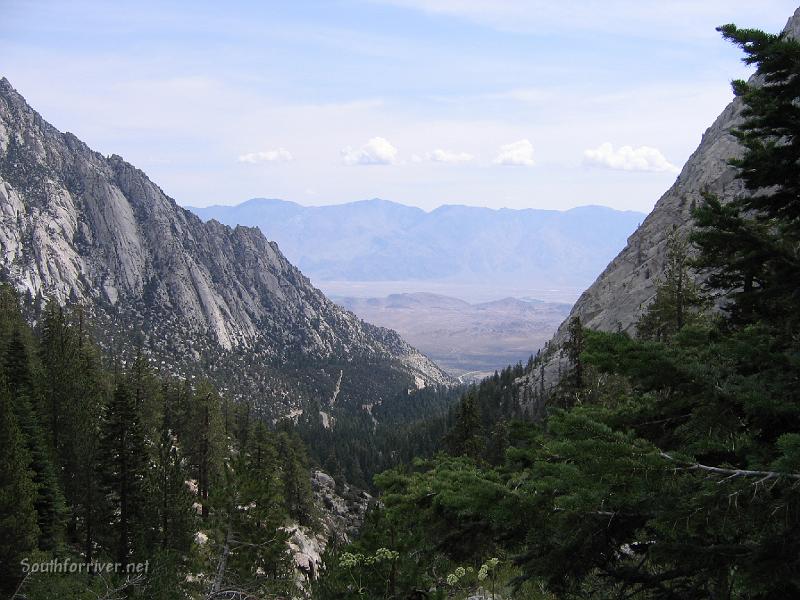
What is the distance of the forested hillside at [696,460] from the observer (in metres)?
5.23

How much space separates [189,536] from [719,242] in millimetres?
31555

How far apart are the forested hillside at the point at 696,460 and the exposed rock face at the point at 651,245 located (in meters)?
113

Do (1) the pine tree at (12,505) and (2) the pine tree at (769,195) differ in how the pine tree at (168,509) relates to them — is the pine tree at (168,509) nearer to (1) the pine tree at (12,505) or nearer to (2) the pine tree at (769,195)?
(1) the pine tree at (12,505)

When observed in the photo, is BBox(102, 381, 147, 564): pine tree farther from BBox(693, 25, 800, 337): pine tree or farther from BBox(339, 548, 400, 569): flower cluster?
BBox(693, 25, 800, 337): pine tree

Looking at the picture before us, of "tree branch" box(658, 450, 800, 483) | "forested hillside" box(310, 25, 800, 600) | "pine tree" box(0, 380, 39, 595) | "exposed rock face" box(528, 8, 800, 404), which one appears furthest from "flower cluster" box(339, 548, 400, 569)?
"exposed rock face" box(528, 8, 800, 404)

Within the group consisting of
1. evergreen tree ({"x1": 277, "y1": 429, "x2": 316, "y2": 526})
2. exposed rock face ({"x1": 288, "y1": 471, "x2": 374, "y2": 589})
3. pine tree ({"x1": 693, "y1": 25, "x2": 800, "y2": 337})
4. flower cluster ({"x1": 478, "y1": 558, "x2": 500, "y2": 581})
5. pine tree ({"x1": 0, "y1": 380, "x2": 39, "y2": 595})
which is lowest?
exposed rock face ({"x1": 288, "y1": 471, "x2": 374, "y2": 589})

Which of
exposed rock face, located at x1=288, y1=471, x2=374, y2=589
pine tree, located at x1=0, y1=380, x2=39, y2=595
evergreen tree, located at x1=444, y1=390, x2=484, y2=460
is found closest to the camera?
pine tree, located at x1=0, y1=380, x2=39, y2=595

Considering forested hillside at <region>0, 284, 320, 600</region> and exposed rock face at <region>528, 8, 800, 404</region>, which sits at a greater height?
exposed rock face at <region>528, 8, 800, 404</region>

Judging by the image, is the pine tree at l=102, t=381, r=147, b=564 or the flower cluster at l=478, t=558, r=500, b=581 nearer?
the flower cluster at l=478, t=558, r=500, b=581

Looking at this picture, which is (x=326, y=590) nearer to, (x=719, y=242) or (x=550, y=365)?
(x=719, y=242)

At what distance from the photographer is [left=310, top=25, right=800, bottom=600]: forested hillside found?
5.23 m

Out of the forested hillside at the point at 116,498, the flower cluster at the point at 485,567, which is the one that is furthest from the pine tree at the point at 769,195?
the forested hillside at the point at 116,498

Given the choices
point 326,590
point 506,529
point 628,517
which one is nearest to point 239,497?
point 326,590

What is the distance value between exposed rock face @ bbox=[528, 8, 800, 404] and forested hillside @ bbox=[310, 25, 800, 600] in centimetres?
11270
